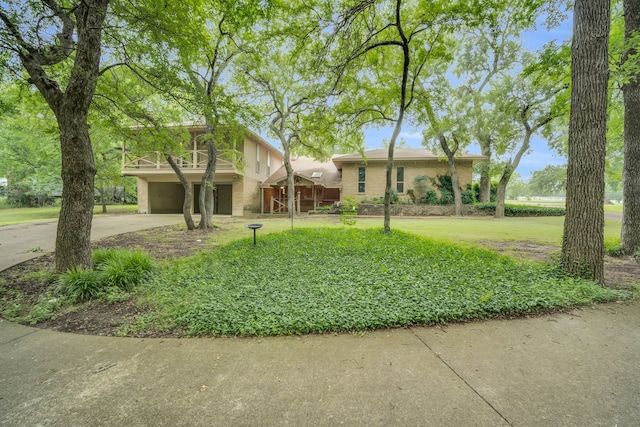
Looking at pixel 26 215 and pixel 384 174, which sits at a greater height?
pixel 384 174

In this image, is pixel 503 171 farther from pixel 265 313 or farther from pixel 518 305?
pixel 265 313

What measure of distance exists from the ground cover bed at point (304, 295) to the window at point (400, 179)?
16.0 meters

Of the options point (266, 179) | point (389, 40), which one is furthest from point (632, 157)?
point (266, 179)

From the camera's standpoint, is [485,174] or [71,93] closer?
[71,93]

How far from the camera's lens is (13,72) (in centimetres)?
Answer: 444

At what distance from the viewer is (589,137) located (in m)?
4.02

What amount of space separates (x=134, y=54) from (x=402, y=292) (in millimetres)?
7476

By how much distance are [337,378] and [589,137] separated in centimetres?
510

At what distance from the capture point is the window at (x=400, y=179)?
68.9ft

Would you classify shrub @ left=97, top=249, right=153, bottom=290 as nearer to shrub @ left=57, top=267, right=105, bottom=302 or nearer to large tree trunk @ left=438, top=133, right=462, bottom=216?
shrub @ left=57, top=267, right=105, bottom=302

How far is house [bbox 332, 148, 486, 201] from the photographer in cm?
2020

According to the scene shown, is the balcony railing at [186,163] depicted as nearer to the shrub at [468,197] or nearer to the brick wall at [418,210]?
the brick wall at [418,210]

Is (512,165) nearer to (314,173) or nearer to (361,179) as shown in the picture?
(361,179)

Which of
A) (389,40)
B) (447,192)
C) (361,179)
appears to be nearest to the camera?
(389,40)
